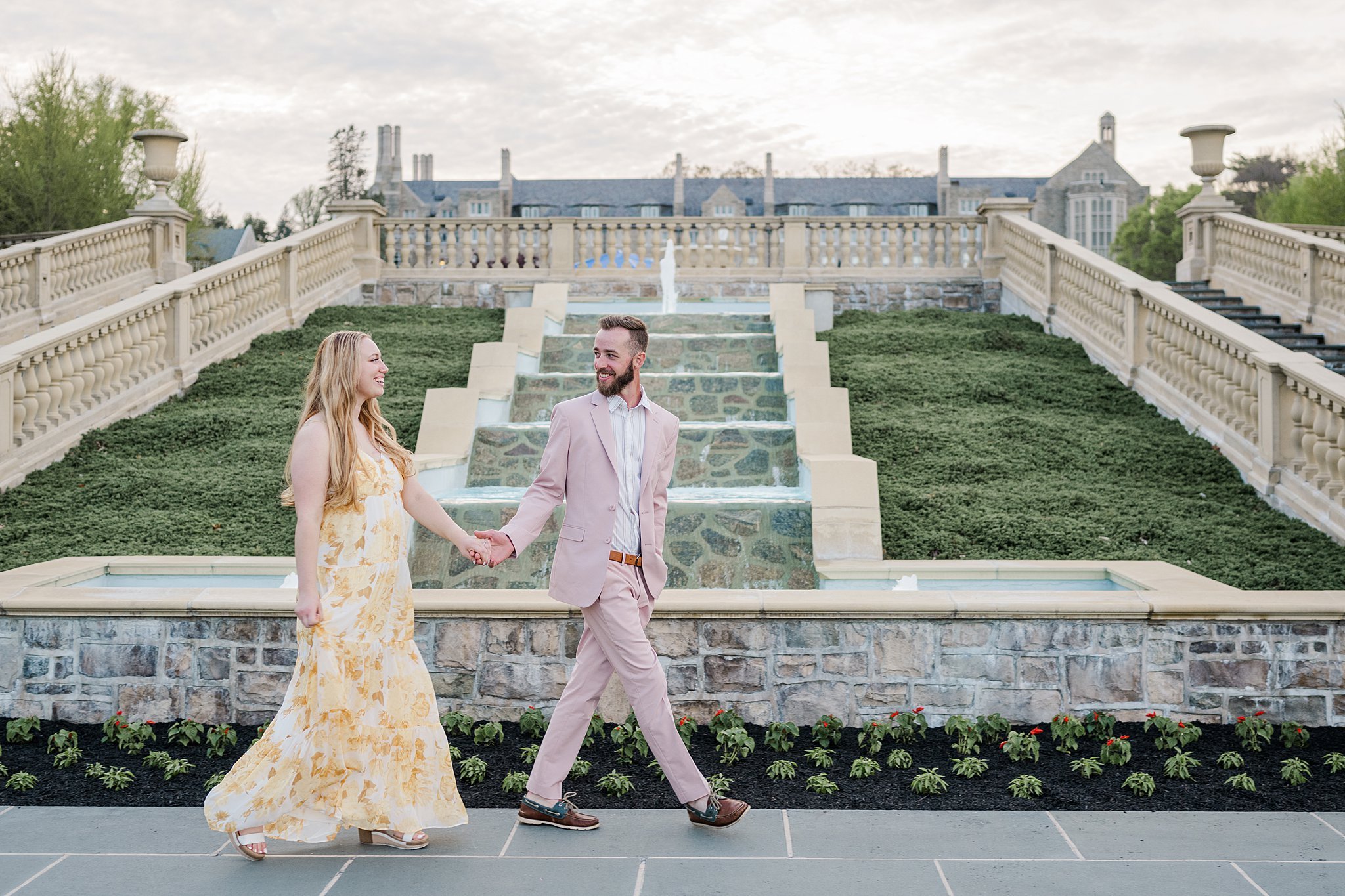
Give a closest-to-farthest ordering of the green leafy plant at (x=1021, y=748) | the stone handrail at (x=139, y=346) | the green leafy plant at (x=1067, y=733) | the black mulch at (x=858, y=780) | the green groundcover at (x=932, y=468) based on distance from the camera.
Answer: the black mulch at (x=858, y=780)
the green leafy plant at (x=1021, y=748)
the green leafy plant at (x=1067, y=733)
the green groundcover at (x=932, y=468)
the stone handrail at (x=139, y=346)

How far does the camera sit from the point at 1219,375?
1083 cm

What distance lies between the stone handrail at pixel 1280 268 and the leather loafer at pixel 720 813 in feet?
41.5

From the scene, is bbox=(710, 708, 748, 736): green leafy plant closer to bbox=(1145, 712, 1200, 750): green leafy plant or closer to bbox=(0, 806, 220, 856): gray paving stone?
bbox=(1145, 712, 1200, 750): green leafy plant

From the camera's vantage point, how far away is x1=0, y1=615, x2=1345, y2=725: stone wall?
5.53m

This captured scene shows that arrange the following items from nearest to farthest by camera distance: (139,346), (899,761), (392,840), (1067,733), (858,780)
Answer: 1. (392,840)
2. (858,780)
3. (899,761)
4. (1067,733)
5. (139,346)

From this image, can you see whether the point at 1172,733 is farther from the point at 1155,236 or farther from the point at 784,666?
the point at 1155,236

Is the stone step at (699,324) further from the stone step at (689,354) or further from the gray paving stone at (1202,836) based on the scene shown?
the gray paving stone at (1202,836)

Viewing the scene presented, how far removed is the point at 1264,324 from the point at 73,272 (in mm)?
16209

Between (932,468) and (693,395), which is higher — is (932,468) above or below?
below

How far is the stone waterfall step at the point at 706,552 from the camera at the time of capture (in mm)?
8289

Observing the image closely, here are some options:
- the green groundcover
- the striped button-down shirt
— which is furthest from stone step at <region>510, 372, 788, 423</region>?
the striped button-down shirt

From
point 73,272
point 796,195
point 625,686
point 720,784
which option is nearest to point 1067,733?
point 720,784

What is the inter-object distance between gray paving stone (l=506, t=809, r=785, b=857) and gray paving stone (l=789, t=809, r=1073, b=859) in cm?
12

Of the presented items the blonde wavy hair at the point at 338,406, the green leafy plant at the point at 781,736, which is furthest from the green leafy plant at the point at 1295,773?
the blonde wavy hair at the point at 338,406
